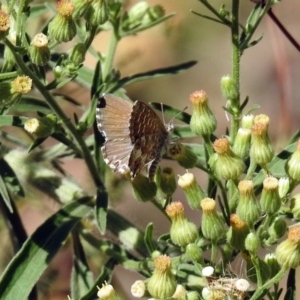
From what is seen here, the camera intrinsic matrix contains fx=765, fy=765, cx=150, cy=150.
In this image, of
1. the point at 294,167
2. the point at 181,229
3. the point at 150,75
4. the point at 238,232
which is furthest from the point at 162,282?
the point at 150,75

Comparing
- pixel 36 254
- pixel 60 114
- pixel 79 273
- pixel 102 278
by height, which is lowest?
pixel 79 273

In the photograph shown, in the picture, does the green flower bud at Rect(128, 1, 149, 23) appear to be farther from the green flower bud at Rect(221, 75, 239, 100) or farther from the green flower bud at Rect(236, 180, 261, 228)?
the green flower bud at Rect(236, 180, 261, 228)

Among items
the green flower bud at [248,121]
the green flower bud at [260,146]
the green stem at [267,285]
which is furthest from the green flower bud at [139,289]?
the green flower bud at [248,121]

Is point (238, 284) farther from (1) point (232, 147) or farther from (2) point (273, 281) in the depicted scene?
(1) point (232, 147)

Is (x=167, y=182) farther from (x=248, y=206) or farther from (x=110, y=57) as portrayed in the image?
(x=110, y=57)

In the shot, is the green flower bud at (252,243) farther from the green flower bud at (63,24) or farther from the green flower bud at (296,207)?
the green flower bud at (63,24)
